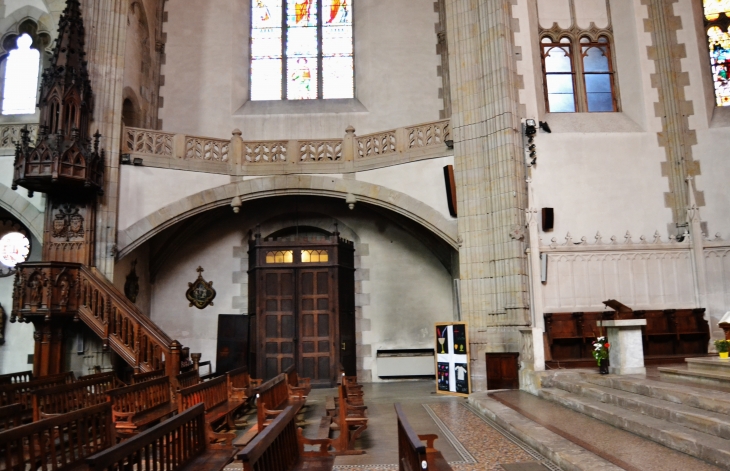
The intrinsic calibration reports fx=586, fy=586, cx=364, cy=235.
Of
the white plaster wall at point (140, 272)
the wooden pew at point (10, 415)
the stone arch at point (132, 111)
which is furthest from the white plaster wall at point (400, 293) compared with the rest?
the wooden pew at point (10, 415)

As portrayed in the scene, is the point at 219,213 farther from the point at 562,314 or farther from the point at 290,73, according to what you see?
the point at 562,314

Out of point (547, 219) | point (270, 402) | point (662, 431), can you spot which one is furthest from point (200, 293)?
point (662, 431)

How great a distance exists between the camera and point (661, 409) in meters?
5.91

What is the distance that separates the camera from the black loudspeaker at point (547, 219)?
11.0 meters

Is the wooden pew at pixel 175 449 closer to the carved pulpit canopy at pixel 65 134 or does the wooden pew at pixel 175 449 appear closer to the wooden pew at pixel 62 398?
the wooden pew at pixel 62 398

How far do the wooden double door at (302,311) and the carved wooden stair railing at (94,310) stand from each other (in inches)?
120

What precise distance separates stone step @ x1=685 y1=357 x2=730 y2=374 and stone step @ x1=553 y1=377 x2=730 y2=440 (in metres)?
0.93

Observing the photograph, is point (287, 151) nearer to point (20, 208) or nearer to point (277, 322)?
point (277, 322)

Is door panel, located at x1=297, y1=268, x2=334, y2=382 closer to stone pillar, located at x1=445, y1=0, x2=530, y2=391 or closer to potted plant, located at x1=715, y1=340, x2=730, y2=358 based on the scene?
stone pillar, located at x1=445, y1=0, x2=530, y2=391

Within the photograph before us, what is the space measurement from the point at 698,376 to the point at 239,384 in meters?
6.86

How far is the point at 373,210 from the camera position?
1452 cm

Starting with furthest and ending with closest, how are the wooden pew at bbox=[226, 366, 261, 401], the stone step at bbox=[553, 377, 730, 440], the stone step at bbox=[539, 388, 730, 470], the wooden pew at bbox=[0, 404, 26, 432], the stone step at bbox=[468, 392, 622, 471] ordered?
1. the wooden pew at bbox=[226, 366, 261, 401]
2. the stone step at bbox=[553, 377, 730, 440]
3. the stone step at bbox=[468, 392, 622, 471]
4. the stone step at bbox=[539, 388, 730, 470]
5. the wooden pew at bbox=[0, 404, 26, 432]

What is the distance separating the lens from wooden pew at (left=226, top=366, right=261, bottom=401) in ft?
28.3

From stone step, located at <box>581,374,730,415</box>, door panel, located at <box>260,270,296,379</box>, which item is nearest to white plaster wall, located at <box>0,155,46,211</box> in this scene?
door panel, located at <box>260,270,296,379</box>
